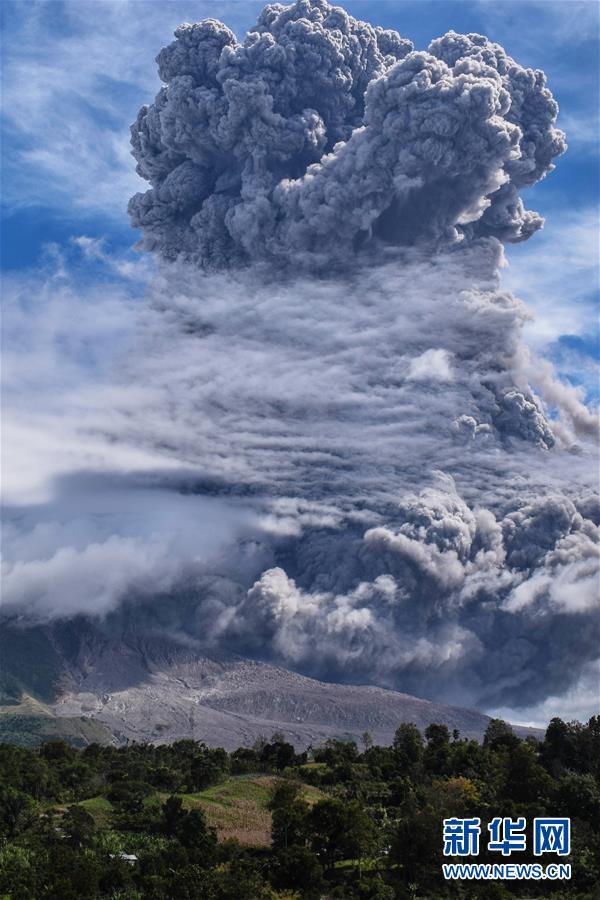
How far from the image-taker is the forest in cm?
4062

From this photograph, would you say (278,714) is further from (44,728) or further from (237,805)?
(237,805)

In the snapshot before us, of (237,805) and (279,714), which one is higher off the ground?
(279,714)

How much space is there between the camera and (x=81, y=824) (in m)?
46.9

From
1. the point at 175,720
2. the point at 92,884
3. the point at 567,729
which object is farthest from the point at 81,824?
the point at 175,720

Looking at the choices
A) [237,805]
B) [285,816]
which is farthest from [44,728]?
[285,816]

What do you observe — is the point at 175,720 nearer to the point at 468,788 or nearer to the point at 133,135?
the point at 133,135

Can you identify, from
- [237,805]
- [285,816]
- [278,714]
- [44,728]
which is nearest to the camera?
[285,816]

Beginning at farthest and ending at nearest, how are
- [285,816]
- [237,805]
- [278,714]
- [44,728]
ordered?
[278,714] → [44,728] → [237,805] → [285,816]

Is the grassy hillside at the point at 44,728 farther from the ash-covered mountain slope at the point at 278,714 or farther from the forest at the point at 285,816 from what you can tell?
the forest at the point at 285,816

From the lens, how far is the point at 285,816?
155 ft

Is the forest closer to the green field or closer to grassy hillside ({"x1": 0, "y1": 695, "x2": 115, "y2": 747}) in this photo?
the green field

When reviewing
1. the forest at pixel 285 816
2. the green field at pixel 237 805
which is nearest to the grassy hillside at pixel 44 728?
the forest at pixel 285 816

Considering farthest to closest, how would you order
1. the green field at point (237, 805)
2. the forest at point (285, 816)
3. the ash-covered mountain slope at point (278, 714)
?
the ash-covered mountain slope at point (278, 714), the green field at point (237, 805), the forest at point (285, 816)

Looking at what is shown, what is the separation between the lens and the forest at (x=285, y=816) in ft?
133
